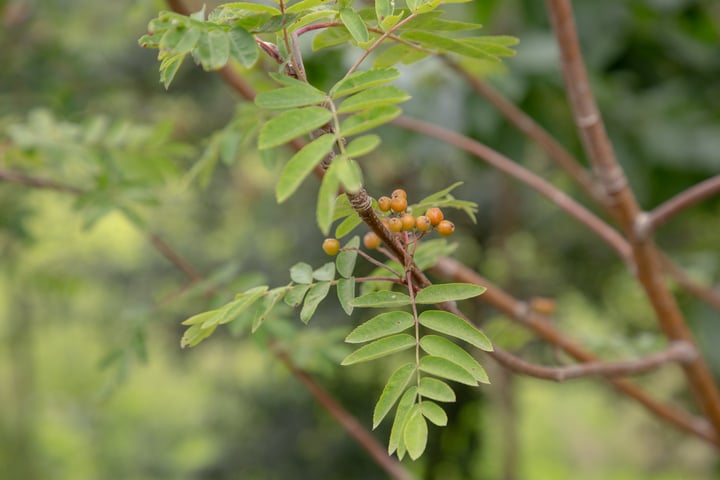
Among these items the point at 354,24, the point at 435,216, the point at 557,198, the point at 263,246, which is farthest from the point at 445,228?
the point at 263,246

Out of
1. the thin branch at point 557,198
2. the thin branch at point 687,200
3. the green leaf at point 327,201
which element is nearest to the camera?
the green leaf at point 327,201

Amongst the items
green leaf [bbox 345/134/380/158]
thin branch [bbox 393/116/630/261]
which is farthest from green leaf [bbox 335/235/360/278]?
thin branch [bbox 393/116/630/261]

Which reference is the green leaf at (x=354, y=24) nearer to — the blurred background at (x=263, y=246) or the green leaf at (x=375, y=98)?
the green leaf at (x=375, y=98)

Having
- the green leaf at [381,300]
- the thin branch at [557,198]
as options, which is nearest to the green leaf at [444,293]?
the green leaf at [381,300]

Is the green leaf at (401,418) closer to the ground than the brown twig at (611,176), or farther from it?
farther from it

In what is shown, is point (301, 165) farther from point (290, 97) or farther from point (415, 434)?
point (415, 434)

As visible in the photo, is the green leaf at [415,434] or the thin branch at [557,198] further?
the thin branch at [557,198]

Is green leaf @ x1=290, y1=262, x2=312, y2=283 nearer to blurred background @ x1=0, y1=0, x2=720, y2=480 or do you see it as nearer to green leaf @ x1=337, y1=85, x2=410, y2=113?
green leaf @ x1=337, y1=85, x2=410, y2=113
